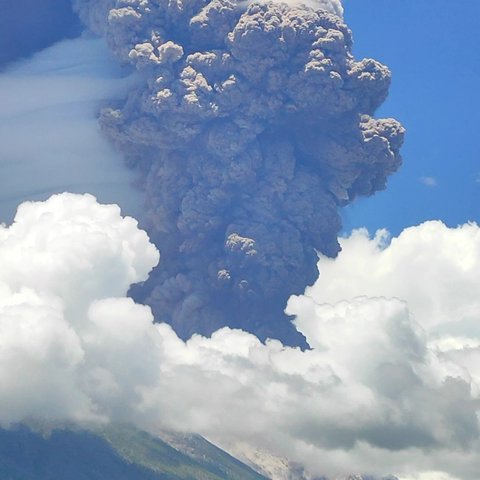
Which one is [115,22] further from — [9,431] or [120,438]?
[120,438]

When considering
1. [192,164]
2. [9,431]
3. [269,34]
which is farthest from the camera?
[9,431]

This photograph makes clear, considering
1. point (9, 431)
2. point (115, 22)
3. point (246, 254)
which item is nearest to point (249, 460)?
point (9, 431)

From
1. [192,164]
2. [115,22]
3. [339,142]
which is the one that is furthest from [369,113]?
[115,22]

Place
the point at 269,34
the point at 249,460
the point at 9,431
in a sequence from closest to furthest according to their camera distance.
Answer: the point at 269,34, the point at 9,431, the point at 249,460

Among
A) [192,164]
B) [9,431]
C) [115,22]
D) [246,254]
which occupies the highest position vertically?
[115,22]

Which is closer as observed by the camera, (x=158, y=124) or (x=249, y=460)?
(x=158, y=124)

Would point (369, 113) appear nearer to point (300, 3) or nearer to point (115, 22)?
point (300, 3)

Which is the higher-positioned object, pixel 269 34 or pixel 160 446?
pixel 269 34
